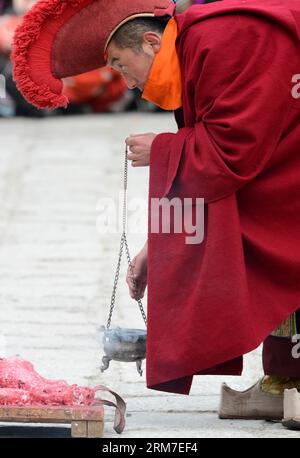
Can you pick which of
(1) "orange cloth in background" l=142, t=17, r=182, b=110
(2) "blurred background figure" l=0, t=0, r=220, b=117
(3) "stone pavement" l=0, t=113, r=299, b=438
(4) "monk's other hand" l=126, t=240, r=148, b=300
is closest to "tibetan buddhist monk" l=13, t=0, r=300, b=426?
(1) "orange cloth in background" l=142, t=17, r=182, b=110

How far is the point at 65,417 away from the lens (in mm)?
3654

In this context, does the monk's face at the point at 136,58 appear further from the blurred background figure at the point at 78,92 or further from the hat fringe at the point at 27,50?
the blurred background figure at the point at 78,92

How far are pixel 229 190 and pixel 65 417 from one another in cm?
77

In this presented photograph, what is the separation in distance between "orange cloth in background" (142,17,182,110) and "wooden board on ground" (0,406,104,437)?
3.04 feet

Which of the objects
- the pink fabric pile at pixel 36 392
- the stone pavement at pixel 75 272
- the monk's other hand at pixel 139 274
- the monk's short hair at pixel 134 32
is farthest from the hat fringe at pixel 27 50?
the stone pavement at pixel 75 272

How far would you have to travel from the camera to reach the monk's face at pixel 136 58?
12.4 feet

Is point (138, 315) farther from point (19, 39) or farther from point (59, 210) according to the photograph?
point (59, 210)

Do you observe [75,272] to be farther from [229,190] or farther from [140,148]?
[229,190]

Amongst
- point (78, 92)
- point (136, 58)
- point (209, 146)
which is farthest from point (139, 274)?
point (78, 92)

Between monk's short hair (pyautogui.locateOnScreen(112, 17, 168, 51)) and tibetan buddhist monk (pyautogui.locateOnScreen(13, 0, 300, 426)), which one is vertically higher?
monk's short hair (pyautogui.locateOnScreen(112, 17, 168, 51))

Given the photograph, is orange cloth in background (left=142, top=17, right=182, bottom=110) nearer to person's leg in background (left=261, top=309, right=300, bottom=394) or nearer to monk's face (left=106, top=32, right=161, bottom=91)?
monk's face (left=106, top=32, right=161, bottom=91)

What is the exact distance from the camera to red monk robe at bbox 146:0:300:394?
12.0 feet

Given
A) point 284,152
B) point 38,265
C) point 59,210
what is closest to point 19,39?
point 284,152

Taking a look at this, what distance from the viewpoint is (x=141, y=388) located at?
448cm
